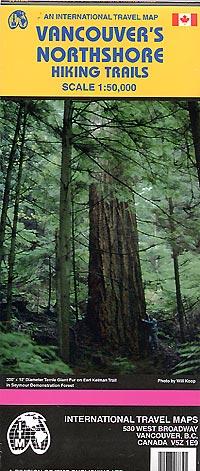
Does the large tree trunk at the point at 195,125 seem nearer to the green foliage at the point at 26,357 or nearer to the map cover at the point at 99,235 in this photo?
the map cover at the point at 99,235

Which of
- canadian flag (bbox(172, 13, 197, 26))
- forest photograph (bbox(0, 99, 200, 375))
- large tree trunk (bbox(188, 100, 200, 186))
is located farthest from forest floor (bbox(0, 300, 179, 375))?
canadian flag (bbox(172, 13, 197, 26))

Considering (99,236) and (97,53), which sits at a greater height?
(97,53)

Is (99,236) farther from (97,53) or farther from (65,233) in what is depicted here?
(97,53)

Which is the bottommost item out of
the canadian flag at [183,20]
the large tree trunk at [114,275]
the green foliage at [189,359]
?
the green foliage at [189,359]

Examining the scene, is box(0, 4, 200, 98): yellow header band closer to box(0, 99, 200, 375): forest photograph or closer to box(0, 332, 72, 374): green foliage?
box(0, 99, 200, 375): forest photograph

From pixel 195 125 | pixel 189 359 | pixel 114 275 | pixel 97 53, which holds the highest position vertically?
pixel 97 53

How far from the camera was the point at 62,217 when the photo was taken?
115cm

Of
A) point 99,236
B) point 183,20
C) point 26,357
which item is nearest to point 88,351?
point 26,357

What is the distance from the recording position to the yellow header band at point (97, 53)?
1.13 meters

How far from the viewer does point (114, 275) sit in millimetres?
1151

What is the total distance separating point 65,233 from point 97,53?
13.5 inches

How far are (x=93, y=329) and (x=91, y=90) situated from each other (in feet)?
1.47

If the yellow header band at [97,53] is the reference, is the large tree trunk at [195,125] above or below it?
below

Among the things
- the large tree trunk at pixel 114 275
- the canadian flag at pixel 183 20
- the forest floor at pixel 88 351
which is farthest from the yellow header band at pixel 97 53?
the forest floor at pixel 88 351
